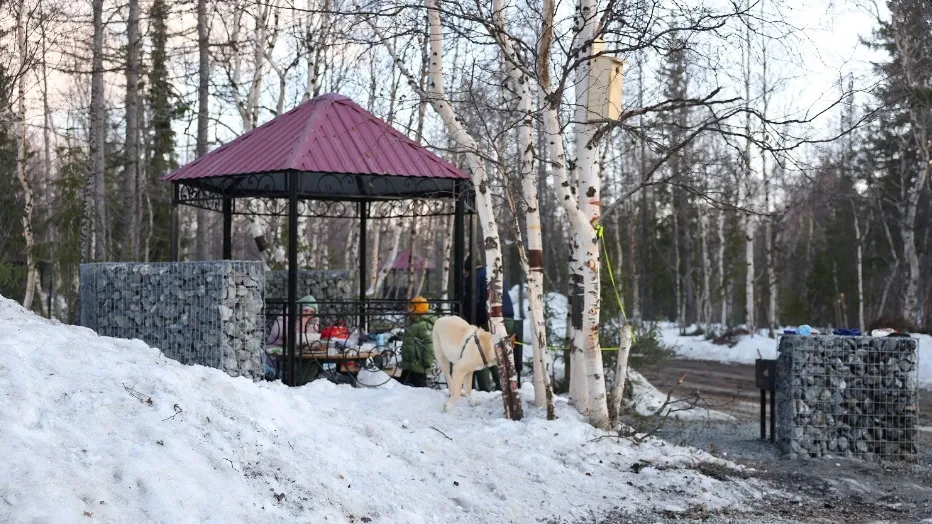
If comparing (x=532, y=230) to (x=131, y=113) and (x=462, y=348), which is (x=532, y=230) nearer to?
(x=462, y=348)

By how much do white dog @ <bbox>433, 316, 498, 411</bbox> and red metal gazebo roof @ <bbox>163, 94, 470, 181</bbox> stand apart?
8.03 ft

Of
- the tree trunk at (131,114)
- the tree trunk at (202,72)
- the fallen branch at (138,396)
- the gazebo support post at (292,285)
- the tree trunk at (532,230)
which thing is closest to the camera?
the fallen branch at (138,396)

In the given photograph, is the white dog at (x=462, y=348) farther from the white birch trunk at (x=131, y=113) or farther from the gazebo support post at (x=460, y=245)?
the white birch trunk at (x=131, y=113)

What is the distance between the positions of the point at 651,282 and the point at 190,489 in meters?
41.3

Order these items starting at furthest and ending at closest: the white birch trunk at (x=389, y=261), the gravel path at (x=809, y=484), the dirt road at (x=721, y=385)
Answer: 1. the white birch trunk at (x=389, y=261)
2. the dirt road at (x=721, y=385)
3. the gravel path at (x=809, y=484)

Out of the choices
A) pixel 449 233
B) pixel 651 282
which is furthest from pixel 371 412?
pixel 651 282

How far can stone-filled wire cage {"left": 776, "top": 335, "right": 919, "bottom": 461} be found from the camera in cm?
930

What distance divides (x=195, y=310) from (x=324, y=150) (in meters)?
2.63

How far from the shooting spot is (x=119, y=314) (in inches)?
391

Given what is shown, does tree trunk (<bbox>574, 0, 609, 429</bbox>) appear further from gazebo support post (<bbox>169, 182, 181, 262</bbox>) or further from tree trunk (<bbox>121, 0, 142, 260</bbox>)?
tree trunk (<bbox>121, 0, 142, 260</bbox>)

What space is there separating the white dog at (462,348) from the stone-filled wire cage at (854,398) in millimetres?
3137

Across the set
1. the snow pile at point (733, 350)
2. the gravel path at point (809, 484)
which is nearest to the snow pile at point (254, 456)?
the gravel path at point (809, 484)

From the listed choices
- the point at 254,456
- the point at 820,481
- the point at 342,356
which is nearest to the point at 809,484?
the point at 820,481

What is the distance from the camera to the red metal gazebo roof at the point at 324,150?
10750mm
